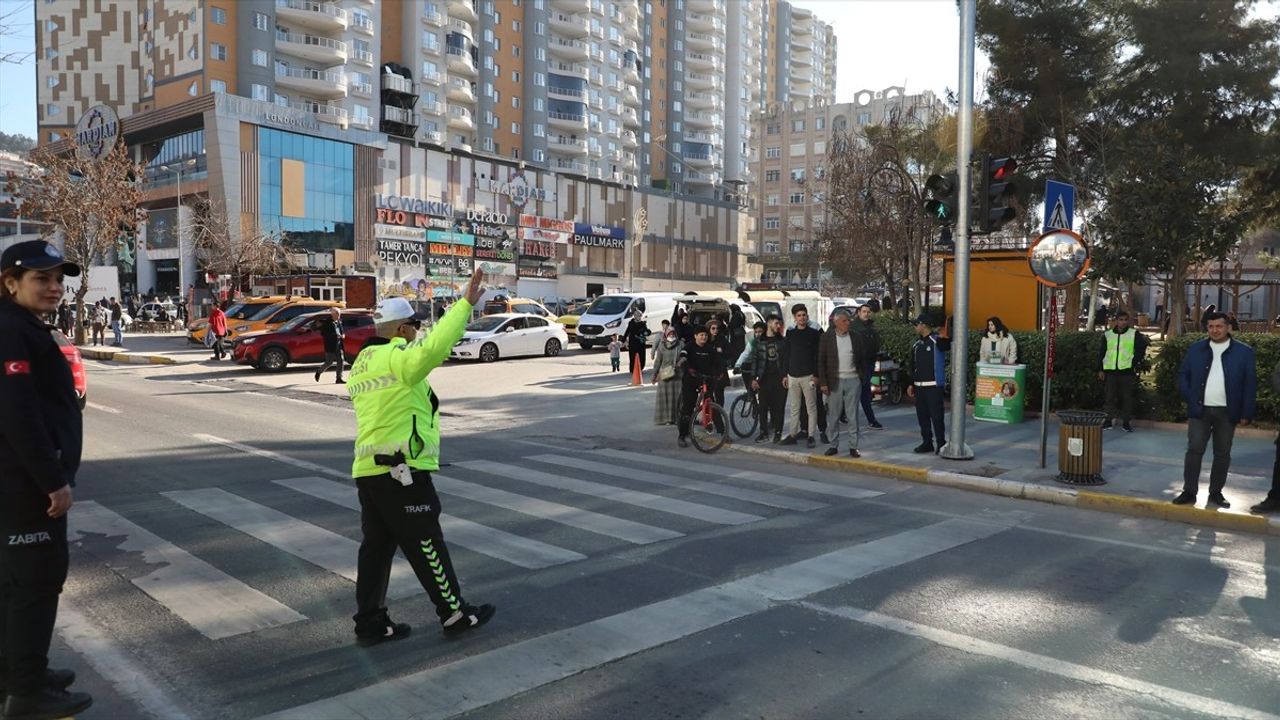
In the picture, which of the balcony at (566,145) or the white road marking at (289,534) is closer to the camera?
the white road marking at (289,534)

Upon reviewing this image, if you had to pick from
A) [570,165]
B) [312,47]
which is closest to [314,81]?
[312,47]

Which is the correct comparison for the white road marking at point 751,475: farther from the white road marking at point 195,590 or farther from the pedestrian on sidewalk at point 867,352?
the white road marking at point 195,590

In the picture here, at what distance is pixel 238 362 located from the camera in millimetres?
22297

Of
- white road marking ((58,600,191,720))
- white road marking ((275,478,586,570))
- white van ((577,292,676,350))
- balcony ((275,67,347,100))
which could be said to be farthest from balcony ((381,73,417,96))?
white road marking ((58,600,191,720))

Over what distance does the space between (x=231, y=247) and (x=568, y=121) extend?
44.7 meters

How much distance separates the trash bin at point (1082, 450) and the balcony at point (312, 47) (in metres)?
58.7

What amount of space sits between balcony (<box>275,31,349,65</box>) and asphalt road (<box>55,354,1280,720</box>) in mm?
54447

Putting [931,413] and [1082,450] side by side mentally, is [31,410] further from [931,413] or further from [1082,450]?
[931,413]

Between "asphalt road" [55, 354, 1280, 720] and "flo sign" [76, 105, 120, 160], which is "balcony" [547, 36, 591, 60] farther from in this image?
"asphalt road" [55, 354, 1280, 720]

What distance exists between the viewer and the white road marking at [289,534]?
591 centimetres

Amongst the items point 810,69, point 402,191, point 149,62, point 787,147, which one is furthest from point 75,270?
point 810,69

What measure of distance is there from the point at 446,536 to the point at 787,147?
10571 centimetres

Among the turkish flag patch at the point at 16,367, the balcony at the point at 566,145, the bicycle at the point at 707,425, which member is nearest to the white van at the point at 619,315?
the bicycle at the point at 707,425

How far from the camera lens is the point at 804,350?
464 inches
